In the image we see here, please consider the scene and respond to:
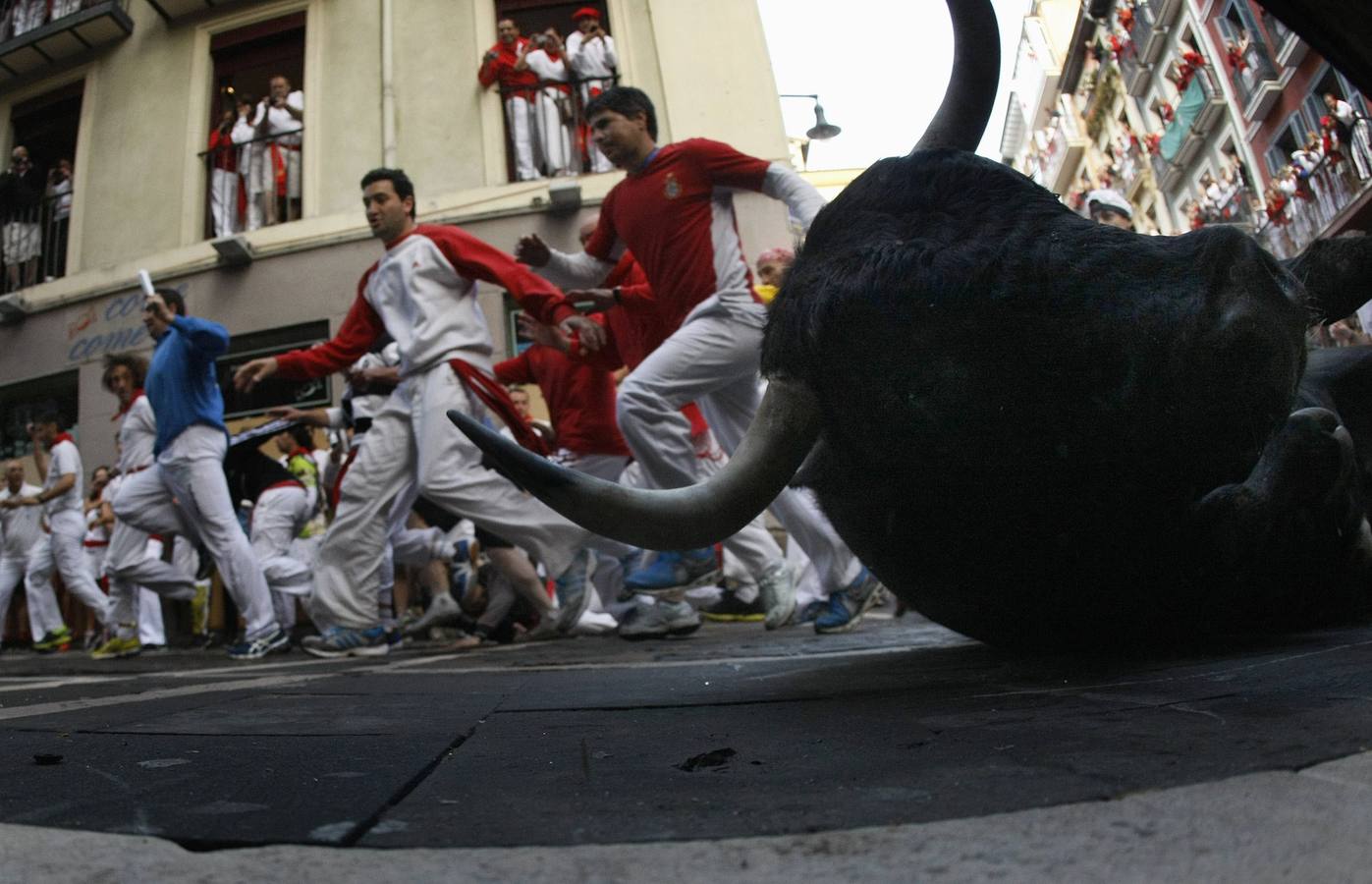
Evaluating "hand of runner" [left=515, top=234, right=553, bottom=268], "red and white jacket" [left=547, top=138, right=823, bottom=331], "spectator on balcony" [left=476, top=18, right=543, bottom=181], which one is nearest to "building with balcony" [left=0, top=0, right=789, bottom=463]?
"spectator on balcony" [left=476, top=18, right=543, bottom=181]

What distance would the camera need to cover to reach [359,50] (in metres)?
14.7

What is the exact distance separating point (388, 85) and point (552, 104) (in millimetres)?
2161

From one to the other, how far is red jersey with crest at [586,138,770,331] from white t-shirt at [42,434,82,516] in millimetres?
6211

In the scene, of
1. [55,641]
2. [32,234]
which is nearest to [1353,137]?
[55,641]

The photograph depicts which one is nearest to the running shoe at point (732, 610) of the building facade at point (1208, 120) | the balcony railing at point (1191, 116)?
the building facade at point (1208, 120)

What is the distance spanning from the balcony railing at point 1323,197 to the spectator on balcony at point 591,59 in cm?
1037

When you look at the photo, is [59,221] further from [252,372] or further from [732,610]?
[732,610]

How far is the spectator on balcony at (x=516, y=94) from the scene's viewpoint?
13867 millimetres

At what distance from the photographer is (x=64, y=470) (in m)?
8.71

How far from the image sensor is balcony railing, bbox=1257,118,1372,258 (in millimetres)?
16453

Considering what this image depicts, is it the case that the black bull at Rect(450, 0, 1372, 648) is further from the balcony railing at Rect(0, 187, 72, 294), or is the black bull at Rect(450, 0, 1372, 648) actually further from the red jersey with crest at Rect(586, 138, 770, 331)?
the balcony railing at Rect(0, 187, 72, 294)

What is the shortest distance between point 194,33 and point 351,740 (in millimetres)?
17296

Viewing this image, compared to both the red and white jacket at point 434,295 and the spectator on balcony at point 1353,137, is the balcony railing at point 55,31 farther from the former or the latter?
the spectator on balcony at point 1353,137

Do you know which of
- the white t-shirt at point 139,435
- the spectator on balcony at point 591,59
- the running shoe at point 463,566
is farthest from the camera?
the spectator on balcony at point 591,59
